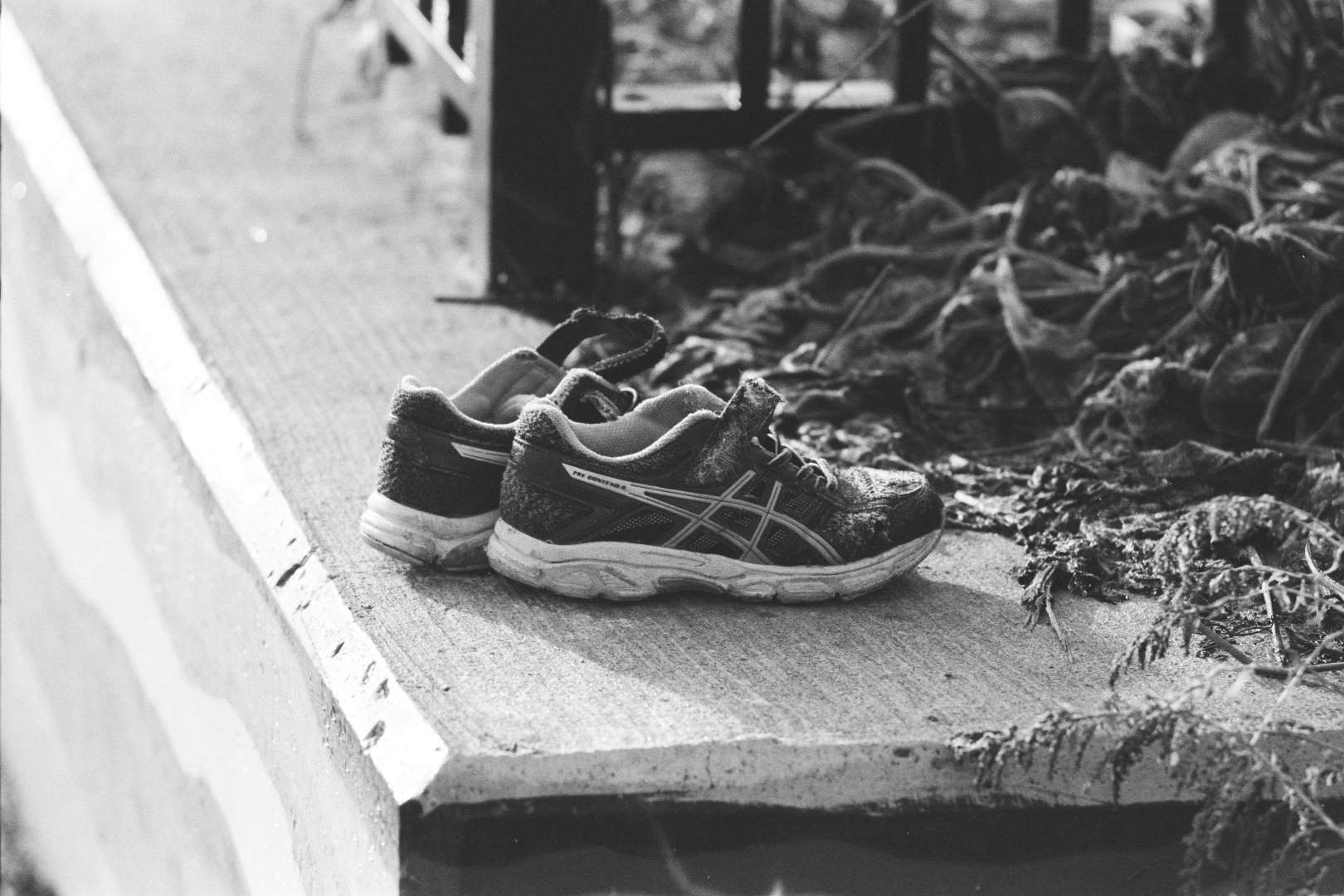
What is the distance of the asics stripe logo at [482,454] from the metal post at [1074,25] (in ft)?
9.07

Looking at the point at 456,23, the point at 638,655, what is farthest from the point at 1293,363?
the point at 456,23

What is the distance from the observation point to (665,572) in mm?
2289

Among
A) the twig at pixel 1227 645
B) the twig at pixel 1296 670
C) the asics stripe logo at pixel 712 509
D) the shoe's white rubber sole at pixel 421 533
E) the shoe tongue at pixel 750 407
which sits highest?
the shoe tongue at pixel 750 407

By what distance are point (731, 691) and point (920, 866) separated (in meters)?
0.32

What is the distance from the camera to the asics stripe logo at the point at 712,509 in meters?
2.22

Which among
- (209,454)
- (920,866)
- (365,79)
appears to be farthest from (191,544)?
(365,79)

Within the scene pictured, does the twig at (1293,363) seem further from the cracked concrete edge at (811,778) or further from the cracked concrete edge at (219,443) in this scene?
the cracked concrete edge at (219,443)

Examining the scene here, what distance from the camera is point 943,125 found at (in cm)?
421

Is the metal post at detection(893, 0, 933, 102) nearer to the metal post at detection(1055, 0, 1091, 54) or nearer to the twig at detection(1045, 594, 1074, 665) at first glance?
the metal post at detection(1055, 0, 1091, 54)

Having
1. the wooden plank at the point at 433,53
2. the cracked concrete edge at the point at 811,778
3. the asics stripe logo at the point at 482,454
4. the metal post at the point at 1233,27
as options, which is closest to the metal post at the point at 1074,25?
the metal post at the point at 1233,27

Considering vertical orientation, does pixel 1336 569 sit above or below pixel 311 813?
above

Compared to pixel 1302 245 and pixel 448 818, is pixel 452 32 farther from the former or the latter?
pixel 448 818

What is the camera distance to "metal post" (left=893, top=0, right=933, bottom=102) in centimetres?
407

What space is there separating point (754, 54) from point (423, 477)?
1.99 m
